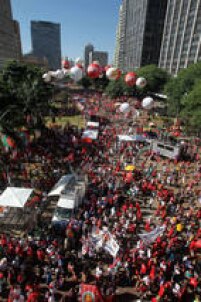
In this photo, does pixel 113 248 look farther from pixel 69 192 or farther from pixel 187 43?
pixel 187 43

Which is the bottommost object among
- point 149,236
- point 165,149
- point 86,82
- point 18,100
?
point 149,236

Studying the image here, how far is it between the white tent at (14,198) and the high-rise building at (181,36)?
6875 centimetres

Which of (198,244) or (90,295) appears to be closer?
(90,295)

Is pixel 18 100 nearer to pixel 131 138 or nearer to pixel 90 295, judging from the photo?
pixel 131 138

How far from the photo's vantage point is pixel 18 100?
67.1 feet

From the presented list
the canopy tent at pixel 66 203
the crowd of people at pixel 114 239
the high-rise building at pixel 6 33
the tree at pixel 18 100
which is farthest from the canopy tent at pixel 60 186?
the high-rise building at pixel 6 33

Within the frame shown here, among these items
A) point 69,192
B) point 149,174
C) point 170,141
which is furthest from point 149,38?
point 69,192

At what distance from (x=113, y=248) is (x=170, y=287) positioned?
2902 mm

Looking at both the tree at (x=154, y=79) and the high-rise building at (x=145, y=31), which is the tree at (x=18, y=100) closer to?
the tree at (x=154, y=79)

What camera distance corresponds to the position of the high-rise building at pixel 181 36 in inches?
2608

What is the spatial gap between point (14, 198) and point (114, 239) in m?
6.74

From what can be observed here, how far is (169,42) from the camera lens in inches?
3199

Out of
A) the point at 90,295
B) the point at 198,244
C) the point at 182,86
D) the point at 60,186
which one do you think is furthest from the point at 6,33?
the point at 90,295

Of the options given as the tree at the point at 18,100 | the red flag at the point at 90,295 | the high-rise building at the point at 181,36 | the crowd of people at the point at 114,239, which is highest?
the high-rise building at the point at 181,36
